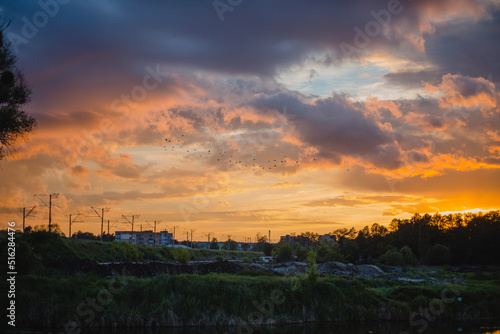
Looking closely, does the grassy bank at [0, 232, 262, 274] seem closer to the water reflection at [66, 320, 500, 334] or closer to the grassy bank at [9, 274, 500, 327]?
the grassy bank at [9, 274, 500, 327]

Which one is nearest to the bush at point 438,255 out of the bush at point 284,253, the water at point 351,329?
the bush at point 284,253

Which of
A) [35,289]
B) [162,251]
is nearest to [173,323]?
[35,289]

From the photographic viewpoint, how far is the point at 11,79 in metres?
34.2

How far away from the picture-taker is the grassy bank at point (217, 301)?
3222 centimetres

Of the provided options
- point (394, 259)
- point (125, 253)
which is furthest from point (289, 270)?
point (394, 259)

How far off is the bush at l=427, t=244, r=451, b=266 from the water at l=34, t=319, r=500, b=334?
73.7m

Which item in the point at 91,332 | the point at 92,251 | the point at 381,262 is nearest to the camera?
the point at 91,332

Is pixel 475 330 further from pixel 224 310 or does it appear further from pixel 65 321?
pixel 65 321

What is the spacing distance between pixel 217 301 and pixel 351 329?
10727mm

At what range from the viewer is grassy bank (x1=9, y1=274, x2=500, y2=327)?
106 ft

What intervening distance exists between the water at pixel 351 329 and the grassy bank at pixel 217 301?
1.05 meters


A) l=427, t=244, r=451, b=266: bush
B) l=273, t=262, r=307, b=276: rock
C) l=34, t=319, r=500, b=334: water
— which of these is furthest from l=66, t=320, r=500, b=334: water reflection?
l=427, t=244, r=451, b=266: bush

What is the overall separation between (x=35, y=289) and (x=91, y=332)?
671 cm

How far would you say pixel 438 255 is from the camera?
107000 millimetres
